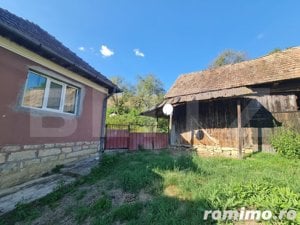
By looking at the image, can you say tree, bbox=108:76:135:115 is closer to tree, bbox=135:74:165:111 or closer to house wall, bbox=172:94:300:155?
tree, bbox=135:74:165:111

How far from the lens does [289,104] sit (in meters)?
9.98

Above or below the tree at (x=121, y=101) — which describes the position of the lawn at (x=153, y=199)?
below

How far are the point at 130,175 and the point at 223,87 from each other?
9815mm

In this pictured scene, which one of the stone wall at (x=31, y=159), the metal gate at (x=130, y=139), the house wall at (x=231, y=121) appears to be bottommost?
the stone wall at (x=31, y=159)

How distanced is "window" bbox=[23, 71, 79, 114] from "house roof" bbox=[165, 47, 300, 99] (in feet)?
21.3

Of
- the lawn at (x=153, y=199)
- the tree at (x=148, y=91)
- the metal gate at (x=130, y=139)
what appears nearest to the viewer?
the lawn at (x=153, y=199)

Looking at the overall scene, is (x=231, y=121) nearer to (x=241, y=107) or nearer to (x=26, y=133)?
(x=241, y=107)

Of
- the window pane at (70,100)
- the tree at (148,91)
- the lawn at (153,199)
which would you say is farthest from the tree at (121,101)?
the lawn at (153,199)

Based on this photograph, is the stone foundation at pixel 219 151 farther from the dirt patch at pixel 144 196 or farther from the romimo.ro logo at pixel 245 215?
the romimo.ro logo at pixel 245 215

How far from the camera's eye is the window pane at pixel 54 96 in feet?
21.1

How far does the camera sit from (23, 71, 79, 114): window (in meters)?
5.74

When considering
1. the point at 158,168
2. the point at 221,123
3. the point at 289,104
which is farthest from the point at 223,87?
the point at 158,168

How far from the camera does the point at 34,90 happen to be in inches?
231

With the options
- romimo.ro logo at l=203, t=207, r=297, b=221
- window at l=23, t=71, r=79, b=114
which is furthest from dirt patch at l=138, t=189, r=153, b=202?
window at l=23, t=71, r=79, b=114
